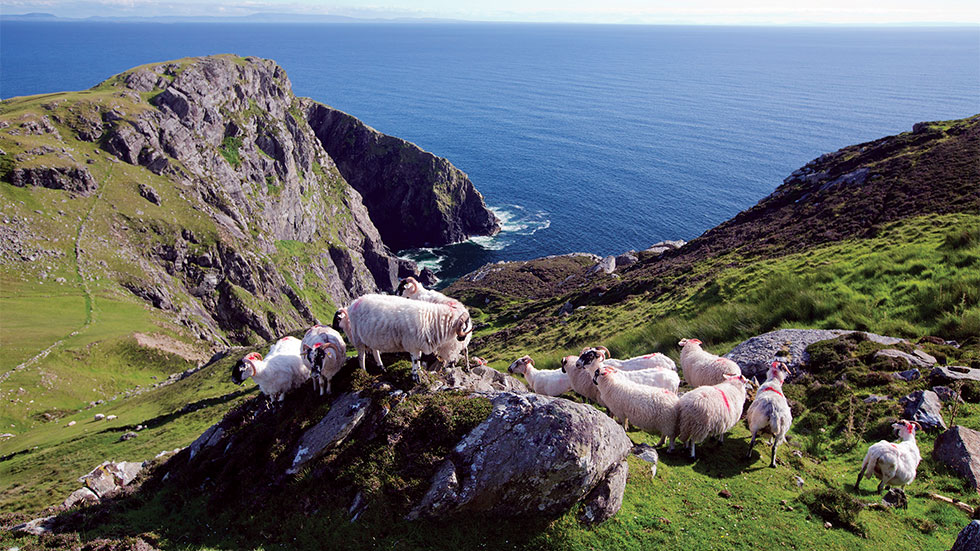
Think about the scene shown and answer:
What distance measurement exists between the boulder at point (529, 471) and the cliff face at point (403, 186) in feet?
431

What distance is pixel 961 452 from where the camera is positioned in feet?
43.8

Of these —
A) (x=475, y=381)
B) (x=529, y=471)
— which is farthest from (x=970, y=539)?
(x=475, y=381)

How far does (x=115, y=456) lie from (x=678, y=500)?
2912 centimetres

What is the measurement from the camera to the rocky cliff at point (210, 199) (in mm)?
65375

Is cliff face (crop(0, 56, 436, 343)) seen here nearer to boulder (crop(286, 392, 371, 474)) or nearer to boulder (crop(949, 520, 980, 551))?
boulder (crop(286, 392, 371, 474))

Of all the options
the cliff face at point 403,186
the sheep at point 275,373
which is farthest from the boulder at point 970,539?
the cliff face at point 403,186

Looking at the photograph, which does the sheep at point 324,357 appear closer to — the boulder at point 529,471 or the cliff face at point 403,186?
the boulder at point 529,471

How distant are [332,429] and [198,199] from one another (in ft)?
284

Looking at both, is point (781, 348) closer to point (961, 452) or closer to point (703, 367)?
point (703, 367)

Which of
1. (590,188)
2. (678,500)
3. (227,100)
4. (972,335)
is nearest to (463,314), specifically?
(678,500)

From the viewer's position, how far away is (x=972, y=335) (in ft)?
65.4

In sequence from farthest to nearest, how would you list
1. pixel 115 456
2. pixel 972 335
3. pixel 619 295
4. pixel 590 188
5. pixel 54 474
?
pixel 590 188, pixel 619 295, pixel 115 456, pixel 54 474, pixel 972 335

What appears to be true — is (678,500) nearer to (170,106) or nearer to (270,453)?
(270,453)

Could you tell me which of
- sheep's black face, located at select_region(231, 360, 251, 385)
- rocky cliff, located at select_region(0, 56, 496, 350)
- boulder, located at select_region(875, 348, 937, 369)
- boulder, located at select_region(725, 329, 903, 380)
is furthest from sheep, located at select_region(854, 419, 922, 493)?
rocky cliff, located at select_region(0, 56, 496, 350)
